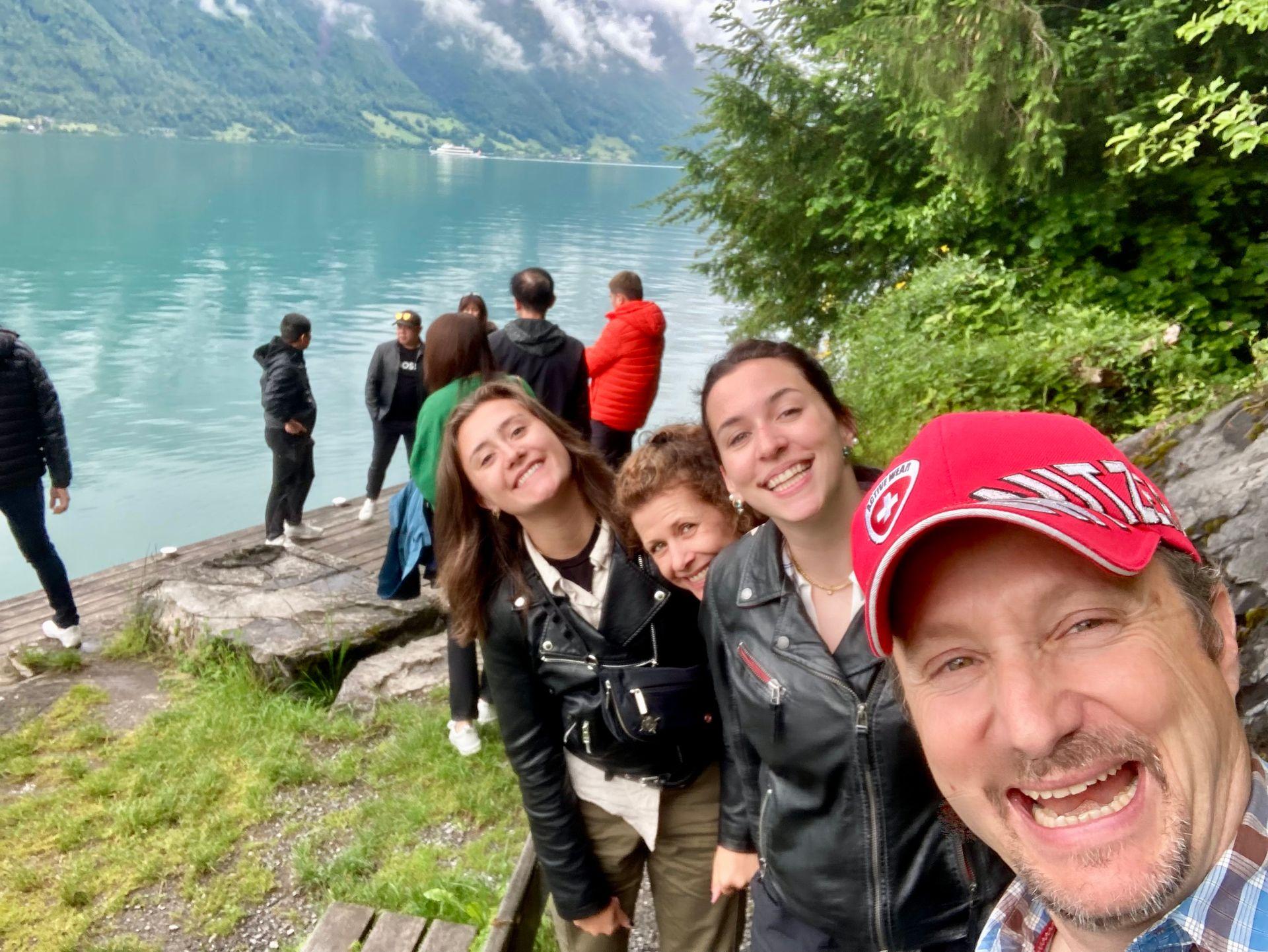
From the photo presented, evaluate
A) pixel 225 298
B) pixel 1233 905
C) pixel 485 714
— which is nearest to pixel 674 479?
pixel 1233 905

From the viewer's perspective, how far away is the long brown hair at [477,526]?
2002 millimetres

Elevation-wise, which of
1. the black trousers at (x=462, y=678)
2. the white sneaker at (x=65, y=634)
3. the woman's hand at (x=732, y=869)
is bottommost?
the white sneaker at (x=65, y=634)

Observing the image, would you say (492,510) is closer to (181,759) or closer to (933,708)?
(933,708)

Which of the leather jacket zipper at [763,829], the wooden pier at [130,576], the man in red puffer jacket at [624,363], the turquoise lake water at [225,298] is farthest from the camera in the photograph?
the turquoise lake water at [225,298]

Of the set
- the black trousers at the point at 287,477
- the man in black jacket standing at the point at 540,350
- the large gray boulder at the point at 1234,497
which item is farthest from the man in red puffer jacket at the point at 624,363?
the large gray boulder at the point at 1234,497

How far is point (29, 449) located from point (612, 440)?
11.8ft

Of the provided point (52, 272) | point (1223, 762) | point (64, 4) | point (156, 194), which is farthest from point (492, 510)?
point (64, 4)

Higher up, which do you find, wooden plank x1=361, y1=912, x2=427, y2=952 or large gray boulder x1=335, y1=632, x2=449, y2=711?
wooden plank x1=361, y1=912, x2=427, y2=952

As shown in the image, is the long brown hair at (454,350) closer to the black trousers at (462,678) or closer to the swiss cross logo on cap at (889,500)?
the black trousers at (462,678)

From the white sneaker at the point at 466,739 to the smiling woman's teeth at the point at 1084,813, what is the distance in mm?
3411

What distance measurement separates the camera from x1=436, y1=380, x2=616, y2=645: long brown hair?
200cm

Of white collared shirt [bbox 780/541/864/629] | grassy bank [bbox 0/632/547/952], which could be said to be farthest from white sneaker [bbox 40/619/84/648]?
white collared shirt [bbox 780/541/864/629]

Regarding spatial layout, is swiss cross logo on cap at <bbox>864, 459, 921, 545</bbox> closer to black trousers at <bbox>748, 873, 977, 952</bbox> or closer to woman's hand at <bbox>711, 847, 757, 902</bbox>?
black trousers at <bbox>748, 873, 977, 952</bbox>

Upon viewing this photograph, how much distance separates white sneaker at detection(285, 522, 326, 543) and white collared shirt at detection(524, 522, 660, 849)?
6.28 m
